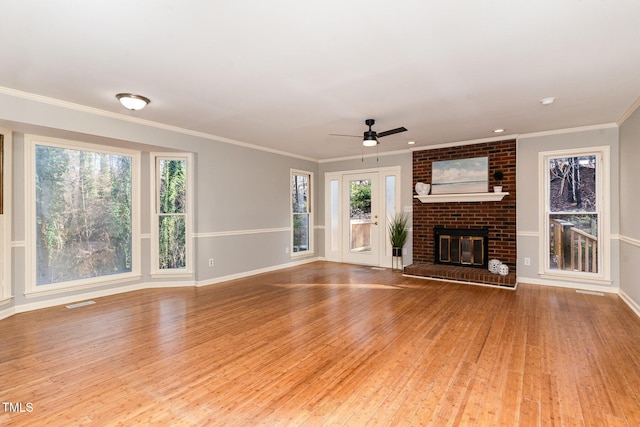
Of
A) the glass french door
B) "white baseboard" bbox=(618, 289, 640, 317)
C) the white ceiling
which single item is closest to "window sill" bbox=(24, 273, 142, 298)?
the white ceiling

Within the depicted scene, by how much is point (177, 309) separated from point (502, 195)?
523cm

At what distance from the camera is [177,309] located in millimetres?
3877

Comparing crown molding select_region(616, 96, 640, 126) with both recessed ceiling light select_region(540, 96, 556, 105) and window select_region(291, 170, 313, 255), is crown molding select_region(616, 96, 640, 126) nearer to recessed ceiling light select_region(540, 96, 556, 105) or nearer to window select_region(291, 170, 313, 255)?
recessed ceiling light select_region(540, 96, 556, 105)

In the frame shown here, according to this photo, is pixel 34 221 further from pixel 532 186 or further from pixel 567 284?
pixel 567 284

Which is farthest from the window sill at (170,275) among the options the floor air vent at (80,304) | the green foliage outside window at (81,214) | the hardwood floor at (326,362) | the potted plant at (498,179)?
the potted plant at (498,179)

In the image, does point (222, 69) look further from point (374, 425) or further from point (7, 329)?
point (7, 329)

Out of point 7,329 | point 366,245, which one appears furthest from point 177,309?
point 366,245

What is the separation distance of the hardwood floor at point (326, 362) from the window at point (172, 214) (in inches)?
36.3

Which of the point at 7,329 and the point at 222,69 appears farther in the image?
the point at 7,329

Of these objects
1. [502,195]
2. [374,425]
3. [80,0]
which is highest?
[80,0]

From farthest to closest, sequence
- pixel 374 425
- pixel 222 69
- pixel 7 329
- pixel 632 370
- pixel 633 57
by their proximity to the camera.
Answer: pixel 7 329, pixel 222 69, pixel 633 57, pixel 632 370, pixel 374 425

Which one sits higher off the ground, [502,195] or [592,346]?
[502,195]

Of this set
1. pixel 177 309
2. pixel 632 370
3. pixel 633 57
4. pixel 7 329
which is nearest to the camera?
pixel 632 370

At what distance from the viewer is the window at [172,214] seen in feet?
16.5
